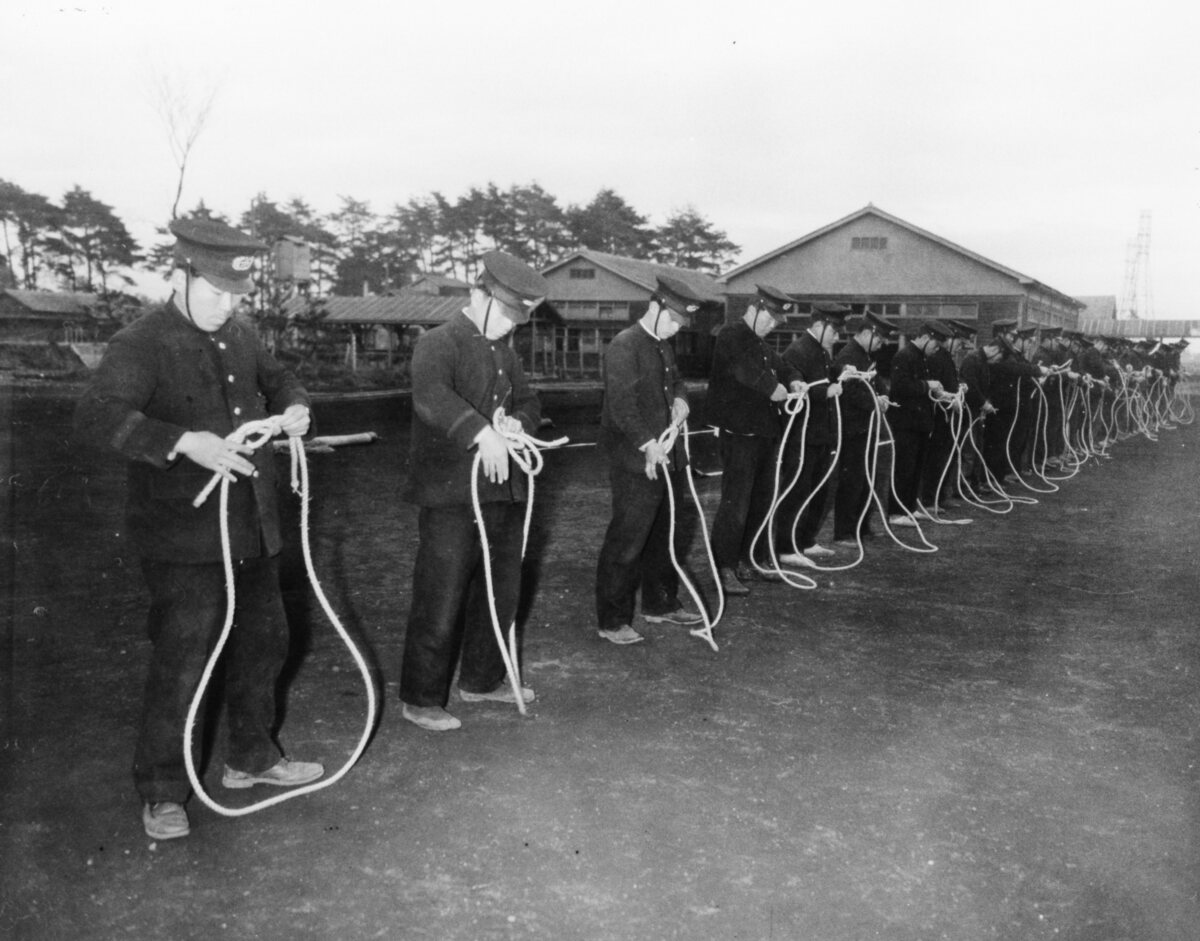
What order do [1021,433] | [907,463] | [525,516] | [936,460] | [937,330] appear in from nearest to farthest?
[525,516] → [907,463] → [937,330] → [936,460] → [1021,433]

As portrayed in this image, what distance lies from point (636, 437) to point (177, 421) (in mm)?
2228

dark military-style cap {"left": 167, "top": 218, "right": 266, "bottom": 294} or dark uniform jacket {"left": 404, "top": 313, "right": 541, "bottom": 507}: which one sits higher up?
dark military-style cap {"left": 167, "top": 218, "right": 266, "bottom": 294}

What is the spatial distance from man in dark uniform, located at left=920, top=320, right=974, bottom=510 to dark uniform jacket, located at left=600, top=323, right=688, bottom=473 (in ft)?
13.9

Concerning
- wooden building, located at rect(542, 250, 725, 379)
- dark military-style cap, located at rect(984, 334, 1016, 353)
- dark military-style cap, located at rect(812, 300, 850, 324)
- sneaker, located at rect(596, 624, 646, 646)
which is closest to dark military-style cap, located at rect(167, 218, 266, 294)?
sneaker, located at rect(596, 624, 646, 646)

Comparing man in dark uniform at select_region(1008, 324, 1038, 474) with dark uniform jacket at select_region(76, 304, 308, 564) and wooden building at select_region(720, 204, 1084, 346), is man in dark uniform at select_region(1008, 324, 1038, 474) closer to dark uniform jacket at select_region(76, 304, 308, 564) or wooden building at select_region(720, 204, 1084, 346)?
dark uniform jacket at select_region(76, 304, 308, 564)

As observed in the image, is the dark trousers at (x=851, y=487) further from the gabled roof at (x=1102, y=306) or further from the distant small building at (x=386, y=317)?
the gabled roof at (x=1102, y=306)

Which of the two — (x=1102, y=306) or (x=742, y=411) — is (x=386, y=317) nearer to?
(x=742, y=411)

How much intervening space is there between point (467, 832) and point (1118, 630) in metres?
3.76

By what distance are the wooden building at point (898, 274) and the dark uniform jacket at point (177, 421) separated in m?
27.9

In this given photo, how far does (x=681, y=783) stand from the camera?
322 cm

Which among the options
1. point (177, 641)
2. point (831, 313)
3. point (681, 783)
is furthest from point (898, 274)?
point (177, 641)

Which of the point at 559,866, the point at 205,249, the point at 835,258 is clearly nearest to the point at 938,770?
the point at 559,866

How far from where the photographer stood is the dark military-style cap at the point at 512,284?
3.51m

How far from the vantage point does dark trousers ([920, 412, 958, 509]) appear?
28.2ft
